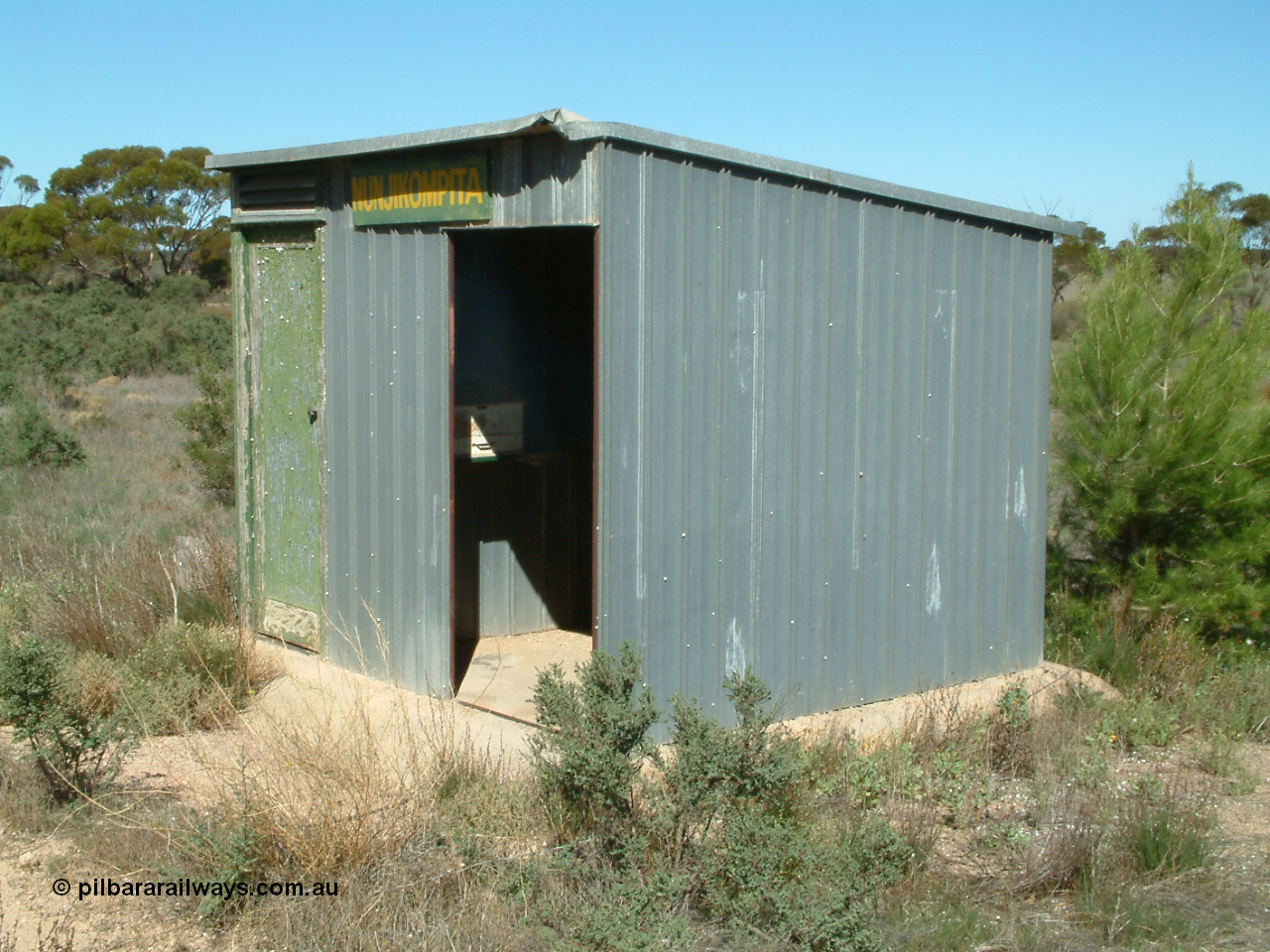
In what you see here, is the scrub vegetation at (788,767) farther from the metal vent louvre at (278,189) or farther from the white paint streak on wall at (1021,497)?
the metal vent louvre at (278,189)

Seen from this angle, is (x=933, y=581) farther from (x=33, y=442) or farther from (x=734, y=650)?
(x=33, y=442)

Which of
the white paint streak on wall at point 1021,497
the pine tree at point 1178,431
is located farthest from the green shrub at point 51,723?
the pine tree at point 1178,431

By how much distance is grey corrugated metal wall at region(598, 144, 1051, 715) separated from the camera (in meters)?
6.02

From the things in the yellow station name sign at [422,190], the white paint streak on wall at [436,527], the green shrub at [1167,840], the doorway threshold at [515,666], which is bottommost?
the green shrub at [1167,840]

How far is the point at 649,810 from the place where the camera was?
15.5ft

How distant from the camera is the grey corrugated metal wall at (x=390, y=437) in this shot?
678cm

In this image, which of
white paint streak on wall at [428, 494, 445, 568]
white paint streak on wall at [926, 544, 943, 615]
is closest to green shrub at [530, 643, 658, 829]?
white paint streak on wall at [428, 494, 445, 568]

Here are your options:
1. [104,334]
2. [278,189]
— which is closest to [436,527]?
[278,189]

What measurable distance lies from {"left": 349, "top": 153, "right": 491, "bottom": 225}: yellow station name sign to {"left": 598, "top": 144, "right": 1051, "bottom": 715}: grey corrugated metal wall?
86 cm

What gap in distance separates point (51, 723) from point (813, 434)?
12.5 feet

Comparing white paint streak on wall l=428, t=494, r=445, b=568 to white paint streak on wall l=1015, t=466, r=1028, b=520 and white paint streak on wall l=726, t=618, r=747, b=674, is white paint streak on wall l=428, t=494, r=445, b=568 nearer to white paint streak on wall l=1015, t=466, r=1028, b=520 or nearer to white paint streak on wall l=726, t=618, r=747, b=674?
white paint streak on wall l=726, t=618, r=747, b=674

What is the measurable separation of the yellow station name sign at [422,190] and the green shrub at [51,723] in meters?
2.77

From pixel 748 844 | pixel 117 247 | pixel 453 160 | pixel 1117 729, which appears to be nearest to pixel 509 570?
pixel 453 160

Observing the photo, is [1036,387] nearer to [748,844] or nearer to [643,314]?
[643,314]
